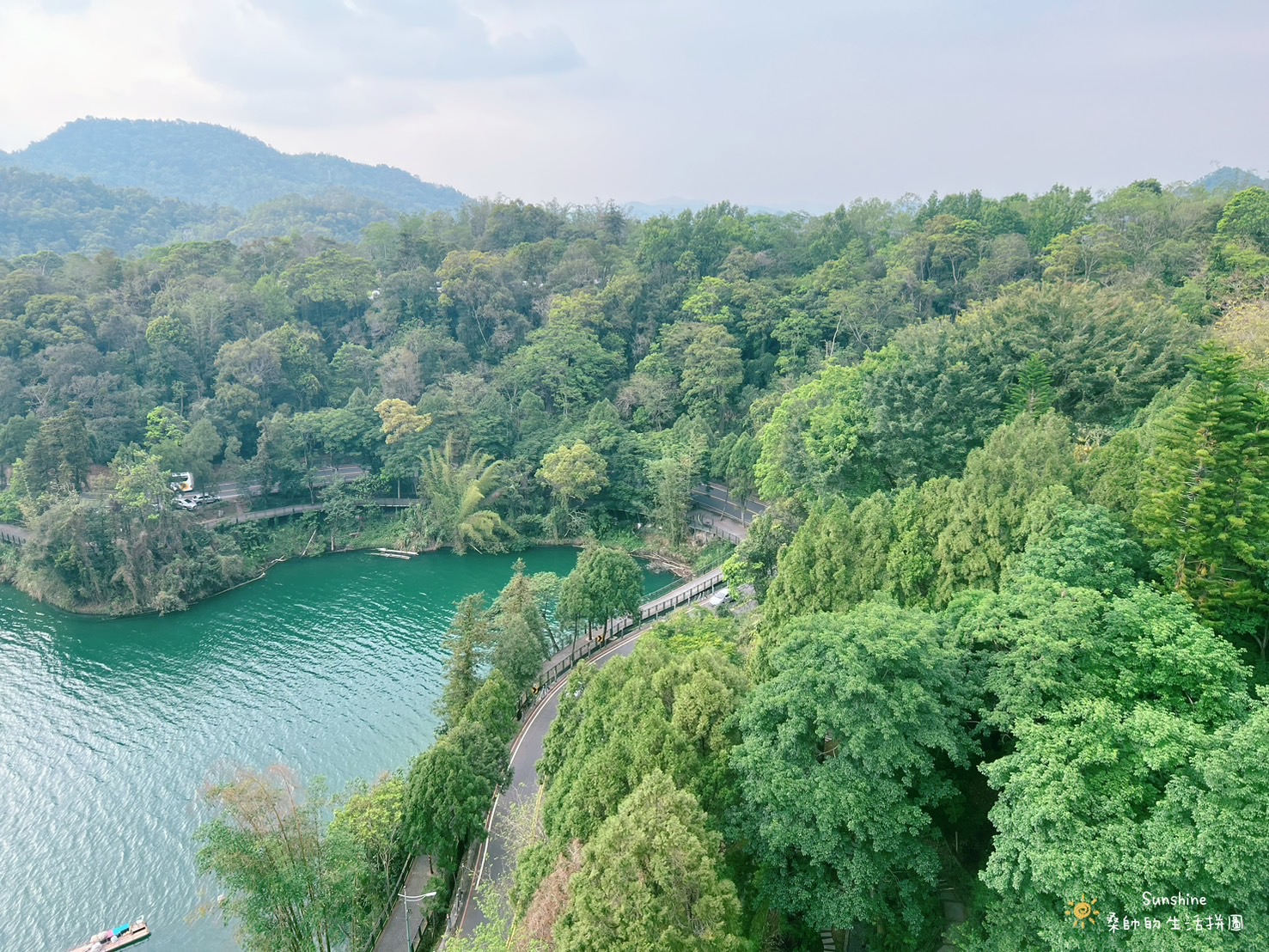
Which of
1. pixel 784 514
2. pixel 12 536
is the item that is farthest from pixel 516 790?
pixel 12 536

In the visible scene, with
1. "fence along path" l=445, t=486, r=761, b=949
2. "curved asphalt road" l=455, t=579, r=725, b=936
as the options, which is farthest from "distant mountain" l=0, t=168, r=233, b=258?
"curved asphalt road" l=455, t=579, r=725, b=936

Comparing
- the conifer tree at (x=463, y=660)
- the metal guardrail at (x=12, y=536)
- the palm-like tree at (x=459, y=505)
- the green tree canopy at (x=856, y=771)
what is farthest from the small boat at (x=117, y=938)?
the metal guardrail at (x=12, y=536)

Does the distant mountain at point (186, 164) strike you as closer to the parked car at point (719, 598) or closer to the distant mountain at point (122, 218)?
the distant mountain at point (122, 218)

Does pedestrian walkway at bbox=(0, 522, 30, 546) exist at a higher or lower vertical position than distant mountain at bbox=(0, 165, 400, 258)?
lower

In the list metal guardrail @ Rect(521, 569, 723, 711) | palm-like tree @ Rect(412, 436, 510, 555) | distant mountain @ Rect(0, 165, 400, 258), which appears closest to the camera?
metal guardrail @ Rect(521, 569, 723, 711)

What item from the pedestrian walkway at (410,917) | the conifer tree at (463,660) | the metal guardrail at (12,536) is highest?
the conifer tree at (463,660)

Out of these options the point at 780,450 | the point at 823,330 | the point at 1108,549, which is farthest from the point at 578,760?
the point at 823,330

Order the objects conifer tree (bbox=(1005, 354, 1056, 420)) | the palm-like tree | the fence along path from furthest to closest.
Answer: the palm-like tree < conifer tree (bbox=(1005, 354, 1056, 420)) < the fence along path

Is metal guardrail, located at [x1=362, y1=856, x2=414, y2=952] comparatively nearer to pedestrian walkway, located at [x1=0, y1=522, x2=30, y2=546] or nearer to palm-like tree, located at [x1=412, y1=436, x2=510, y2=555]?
palm-like tree, located at [x1=412, y1=436, x2=510, y2=555]
